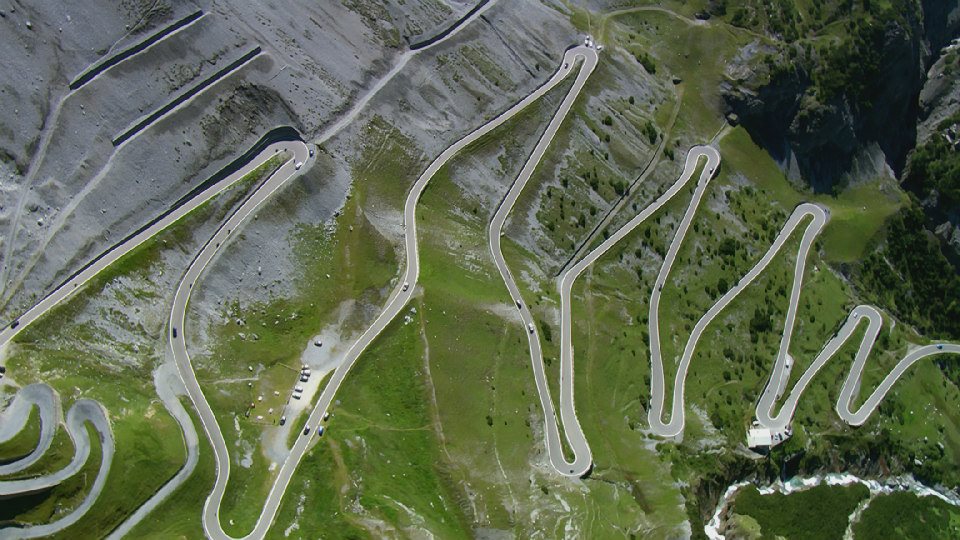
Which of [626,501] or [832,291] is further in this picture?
[832,291]

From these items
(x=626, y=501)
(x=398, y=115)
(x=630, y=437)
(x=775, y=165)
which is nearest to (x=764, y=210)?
(x=775, y=165)

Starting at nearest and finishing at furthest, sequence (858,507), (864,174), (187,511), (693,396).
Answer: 1. (187,511)
2. (693,396)
3. (858,507)
4. (864,174)

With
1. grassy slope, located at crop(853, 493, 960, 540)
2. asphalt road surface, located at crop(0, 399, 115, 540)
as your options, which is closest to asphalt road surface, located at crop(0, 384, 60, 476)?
asphalt road surface, located at crop(0, 399, 115, 540)

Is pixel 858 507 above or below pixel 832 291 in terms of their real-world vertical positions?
below

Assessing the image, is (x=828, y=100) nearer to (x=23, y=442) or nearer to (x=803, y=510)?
(x=803, y=510)

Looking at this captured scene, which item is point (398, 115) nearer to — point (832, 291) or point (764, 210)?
point (764, 210)

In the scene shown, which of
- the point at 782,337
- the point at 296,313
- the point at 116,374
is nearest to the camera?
the point at 116,374

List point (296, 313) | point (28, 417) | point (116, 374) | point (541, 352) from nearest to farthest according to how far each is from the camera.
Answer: point (28, 417) < point (116, 374) < point (296, 313) < point (541, 352)

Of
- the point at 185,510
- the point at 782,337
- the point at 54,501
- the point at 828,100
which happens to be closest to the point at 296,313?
the point at 185,510
